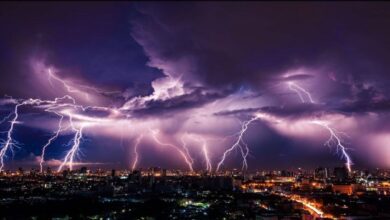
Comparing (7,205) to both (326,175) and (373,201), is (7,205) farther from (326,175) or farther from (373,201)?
(326,175)

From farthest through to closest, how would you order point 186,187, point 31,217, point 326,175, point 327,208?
point 326,175 < point 186,187 < point 327,208 < point 31,217

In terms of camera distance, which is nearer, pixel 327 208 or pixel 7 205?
pixel 7 205

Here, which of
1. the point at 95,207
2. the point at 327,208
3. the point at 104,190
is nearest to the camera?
the point at 95,207

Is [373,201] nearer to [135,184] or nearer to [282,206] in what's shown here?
[282,206]

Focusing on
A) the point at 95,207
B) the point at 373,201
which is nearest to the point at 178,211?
the point at 95,207

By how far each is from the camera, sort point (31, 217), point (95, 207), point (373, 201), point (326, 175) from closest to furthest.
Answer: point (31, 217) < point (95, 207) < point (373, 201) < point (326, 175)

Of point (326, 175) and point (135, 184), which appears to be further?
point (326, 175)

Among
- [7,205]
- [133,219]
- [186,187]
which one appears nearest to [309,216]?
[133,219]

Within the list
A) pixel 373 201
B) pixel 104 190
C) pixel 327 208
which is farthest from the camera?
pixel 104 190
